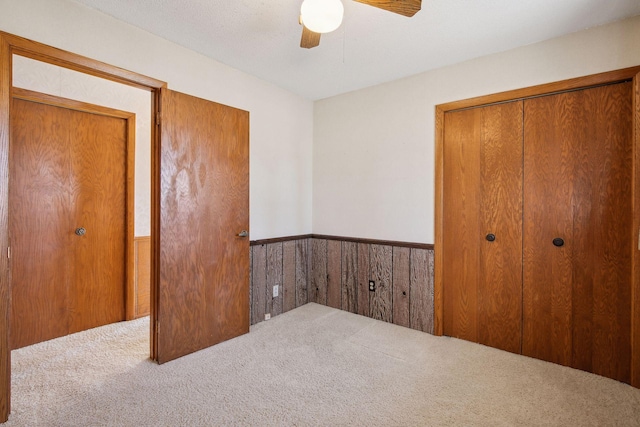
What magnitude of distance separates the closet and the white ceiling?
500 millimetres

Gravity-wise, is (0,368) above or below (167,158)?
below

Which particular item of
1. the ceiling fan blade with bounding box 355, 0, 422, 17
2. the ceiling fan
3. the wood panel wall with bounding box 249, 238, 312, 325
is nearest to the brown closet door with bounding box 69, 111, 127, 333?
the wood panel wall with bounding box 249, 238, 312, 325

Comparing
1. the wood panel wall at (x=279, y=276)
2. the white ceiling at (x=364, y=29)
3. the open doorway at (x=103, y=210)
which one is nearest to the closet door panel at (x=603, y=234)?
the white ceiling at (x=364, y=29)

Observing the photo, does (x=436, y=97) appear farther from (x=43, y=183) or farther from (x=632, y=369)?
(x=43, y=183)

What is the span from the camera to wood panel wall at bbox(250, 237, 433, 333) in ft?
9.78

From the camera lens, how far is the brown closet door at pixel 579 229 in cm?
213

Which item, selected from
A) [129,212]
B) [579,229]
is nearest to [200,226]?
[129,212]

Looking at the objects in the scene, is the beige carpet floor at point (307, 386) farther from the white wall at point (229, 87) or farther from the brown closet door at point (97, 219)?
the white wall at point (229, 87)

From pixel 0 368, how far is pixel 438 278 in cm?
304

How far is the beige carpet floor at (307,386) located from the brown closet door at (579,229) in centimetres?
25

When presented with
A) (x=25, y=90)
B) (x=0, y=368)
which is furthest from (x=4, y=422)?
(x=25, y=90)

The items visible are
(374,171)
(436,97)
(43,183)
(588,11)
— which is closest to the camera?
(588,11)

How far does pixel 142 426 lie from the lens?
166 centimetres

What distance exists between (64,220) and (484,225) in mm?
3648
